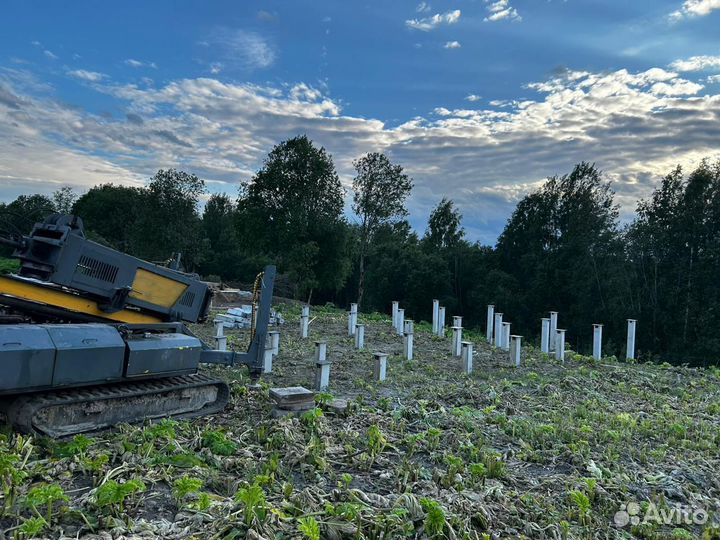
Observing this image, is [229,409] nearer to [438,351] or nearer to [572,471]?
[572,471]

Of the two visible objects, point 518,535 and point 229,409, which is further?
point 229,409

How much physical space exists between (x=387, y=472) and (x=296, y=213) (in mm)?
30172

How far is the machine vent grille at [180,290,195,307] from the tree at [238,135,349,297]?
25.6m

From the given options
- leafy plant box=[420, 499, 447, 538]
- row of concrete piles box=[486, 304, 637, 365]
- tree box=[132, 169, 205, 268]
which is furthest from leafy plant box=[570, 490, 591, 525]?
tree box=[132, 169, 205, 268]

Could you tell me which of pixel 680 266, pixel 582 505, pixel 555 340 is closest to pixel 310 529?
pixel 582 505

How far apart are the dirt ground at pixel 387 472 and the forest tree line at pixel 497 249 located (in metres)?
16.5

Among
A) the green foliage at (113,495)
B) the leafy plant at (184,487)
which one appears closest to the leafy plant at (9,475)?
the green foliage at (113,495)

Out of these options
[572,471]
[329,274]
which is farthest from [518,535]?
[329,274]

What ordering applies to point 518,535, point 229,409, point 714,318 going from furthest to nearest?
point 714,318 → point 229,409 → point 518,535

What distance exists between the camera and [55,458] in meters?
5.24

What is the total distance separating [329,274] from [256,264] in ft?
53.0

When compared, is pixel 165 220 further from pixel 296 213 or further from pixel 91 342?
pixel 91 342

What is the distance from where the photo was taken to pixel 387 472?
18.5 ft

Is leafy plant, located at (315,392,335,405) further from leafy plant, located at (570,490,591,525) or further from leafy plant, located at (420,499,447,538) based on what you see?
leafy plant, located at (570,490,591,525)
